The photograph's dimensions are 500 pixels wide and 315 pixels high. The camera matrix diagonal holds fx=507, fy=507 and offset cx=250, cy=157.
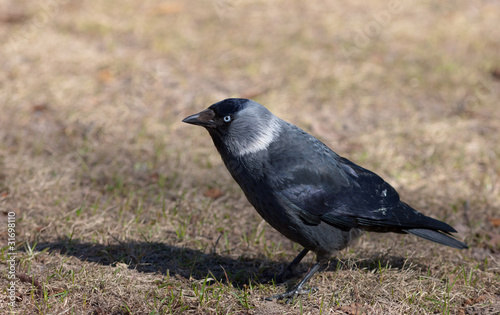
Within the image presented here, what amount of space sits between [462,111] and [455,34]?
2.44 m

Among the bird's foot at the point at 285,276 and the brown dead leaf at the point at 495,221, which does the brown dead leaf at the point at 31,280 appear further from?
the brown dead leaf at the point at 495,221

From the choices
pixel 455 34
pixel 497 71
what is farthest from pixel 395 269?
pixel 455 34

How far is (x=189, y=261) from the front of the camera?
12.0ft

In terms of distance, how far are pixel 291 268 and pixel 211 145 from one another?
2.17 meters

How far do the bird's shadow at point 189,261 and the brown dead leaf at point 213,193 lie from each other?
0.83 meters

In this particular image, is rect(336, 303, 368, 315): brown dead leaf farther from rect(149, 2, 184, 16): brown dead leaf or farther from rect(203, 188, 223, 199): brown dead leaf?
rect(149, 2, 184, 16): brown dead leaf

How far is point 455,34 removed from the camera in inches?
316

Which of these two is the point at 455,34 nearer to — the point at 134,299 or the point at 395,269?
the point at 395,269

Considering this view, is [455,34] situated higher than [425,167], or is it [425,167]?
[455,34]

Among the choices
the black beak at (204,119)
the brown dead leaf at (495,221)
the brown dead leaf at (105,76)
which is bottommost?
the brown dead leaf at (105,76)

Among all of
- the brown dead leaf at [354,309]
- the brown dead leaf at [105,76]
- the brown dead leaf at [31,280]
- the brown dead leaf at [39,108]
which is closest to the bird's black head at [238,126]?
the brown dead leaf at [354,309]

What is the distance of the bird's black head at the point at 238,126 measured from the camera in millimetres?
3299

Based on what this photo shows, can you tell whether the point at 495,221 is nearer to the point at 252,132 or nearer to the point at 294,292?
the point at 294,292

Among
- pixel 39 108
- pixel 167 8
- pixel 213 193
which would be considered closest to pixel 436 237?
pixel 213 193
